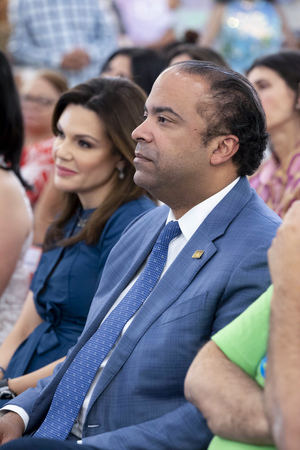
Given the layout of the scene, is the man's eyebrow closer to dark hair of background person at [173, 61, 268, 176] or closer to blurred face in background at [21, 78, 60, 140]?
dark hair of background person at [173, 61, 268, 176]

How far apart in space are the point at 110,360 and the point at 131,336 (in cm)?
9

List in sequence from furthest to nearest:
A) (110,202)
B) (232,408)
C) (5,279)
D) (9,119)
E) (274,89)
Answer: (274,89) → (9,119) → (5,279) → (110,202) → (232,408)

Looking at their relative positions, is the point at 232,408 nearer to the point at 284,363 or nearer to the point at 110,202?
the point at 284,363

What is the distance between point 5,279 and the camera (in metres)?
2.99

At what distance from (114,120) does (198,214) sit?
855mm

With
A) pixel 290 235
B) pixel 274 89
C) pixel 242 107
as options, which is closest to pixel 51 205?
pixel 274 89

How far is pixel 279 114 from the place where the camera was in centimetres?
354

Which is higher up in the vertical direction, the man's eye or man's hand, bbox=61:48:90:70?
the man's eye

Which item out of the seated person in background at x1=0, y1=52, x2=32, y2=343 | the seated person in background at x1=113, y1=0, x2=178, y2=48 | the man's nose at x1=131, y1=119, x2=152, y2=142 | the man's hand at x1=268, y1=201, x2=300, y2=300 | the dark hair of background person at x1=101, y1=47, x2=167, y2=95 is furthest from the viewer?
the seated person in background at x1=113, y1=0, x2=178, y2=48

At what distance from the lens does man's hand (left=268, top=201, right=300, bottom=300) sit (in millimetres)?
1317

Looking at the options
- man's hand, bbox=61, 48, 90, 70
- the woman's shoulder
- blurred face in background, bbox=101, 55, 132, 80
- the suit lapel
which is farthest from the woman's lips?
man's hand, bbox=61, 48, 90, 70

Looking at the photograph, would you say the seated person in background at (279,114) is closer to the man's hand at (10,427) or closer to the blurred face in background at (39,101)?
the blurred face in background at (39,101)

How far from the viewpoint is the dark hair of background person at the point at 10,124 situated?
321cm

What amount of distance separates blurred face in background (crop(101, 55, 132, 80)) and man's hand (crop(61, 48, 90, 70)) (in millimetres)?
1166
